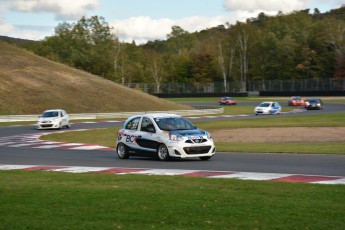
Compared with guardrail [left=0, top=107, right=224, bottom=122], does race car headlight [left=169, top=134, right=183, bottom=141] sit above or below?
above

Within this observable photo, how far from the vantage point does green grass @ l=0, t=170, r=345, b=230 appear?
8734 mm

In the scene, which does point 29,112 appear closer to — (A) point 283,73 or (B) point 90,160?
(B) point 90,160

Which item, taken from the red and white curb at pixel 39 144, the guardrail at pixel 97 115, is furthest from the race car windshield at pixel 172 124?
the guardrail at pixel 97 115

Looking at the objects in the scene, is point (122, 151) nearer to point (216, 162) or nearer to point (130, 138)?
point (130, 138)

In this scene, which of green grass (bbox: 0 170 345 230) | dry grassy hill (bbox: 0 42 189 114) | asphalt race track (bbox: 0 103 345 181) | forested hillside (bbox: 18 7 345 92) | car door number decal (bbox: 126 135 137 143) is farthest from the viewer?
forested hillside (bbox: 18 7 345 92)

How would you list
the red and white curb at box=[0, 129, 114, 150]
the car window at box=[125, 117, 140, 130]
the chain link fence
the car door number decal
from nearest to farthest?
1. the car door number decal
2. the car window at box=[125, 117, 140, 130]
3. the red and white curb at box=[0, 129, 114, 150]
4. the chain link fence

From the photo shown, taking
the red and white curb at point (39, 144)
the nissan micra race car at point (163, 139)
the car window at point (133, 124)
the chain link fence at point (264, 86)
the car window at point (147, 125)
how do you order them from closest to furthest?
1. the nissan micra race car at point (163, 139)
2. the car window at point (147, 125)
3. the car window at point (133, 124)
4. the red and white curb at point (39, 144)
5. the chain link fence at point (264, 86)

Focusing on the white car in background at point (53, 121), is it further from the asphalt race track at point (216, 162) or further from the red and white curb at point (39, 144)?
the asphalt race track at point (216, 162)

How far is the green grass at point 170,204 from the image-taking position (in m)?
Answer: 8.73

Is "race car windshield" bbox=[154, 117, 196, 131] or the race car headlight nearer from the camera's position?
the race car headlight

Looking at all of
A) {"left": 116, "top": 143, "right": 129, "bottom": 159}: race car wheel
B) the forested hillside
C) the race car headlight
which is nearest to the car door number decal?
{"left": 116, "top": 143, "right": 129, "bottom": 159}: race car wheel

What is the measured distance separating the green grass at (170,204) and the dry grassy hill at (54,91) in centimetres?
5270

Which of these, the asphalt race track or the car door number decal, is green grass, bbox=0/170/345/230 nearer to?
the asphalt race track

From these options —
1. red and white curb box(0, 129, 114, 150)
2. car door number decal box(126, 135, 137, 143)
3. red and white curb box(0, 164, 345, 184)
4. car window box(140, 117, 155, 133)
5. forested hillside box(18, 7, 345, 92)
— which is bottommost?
red and white curb box(0, 129, 114, 150)
